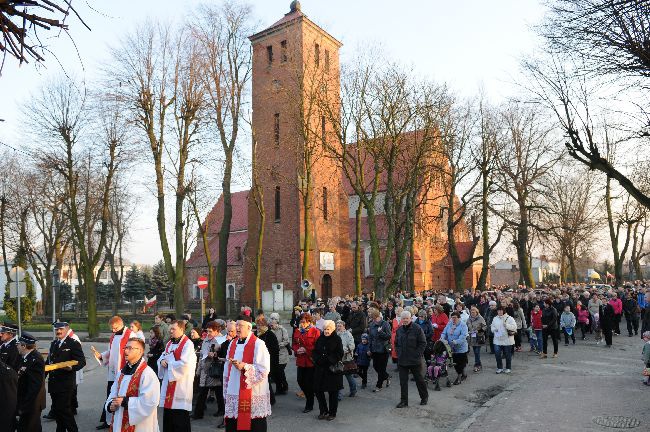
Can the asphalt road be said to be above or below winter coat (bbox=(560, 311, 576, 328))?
below

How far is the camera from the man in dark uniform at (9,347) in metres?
8.66

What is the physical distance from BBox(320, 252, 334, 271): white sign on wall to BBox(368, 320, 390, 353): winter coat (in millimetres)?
26243

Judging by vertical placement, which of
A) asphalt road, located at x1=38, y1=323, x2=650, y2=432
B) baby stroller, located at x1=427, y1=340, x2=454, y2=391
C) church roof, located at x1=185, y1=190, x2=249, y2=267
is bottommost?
asphalt road, located at x1=38, y1=323, x2=650, y2=432

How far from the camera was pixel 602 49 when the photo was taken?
30.9 ft

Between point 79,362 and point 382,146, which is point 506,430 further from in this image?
point 382,146

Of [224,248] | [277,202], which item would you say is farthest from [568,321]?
[277,202]

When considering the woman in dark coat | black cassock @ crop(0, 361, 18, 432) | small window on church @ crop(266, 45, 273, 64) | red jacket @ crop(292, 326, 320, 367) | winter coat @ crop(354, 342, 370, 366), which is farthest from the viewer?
small window on church @ crop(266, 45, 273, 64)

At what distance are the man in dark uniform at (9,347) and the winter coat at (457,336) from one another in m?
9.10

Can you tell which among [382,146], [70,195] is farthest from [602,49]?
[70,195]

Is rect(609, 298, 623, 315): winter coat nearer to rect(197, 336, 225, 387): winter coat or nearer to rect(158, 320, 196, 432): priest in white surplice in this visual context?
Result: rect(197, 336, 225, 387): winter coat

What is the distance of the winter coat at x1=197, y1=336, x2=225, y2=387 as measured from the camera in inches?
410

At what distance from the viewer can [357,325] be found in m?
14.7

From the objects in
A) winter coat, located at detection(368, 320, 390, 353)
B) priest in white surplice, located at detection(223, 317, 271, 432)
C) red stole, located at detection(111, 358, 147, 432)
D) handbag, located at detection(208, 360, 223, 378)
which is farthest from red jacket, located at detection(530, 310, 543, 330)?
red stole, located at detection(111, 358, 147, 432)

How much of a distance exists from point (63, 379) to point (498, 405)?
307 inches
